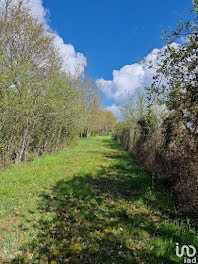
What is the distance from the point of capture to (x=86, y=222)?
3299 mm

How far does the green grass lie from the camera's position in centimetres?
243

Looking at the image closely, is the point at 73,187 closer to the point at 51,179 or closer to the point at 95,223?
the point at 51,179

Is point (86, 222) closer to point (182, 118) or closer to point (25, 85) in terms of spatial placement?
point (182, 118)

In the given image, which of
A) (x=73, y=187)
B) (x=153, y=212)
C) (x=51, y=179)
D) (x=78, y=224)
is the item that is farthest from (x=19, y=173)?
(x=153, y=212)

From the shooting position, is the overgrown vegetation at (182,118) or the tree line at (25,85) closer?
the overgrown vegetation at (182,118)

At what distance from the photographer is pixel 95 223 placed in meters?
3.29

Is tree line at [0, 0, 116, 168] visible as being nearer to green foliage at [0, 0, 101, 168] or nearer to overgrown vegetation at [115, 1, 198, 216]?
green foliage at [0, 0, 101, 168]

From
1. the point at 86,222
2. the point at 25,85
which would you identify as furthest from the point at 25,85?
the point at 86,222

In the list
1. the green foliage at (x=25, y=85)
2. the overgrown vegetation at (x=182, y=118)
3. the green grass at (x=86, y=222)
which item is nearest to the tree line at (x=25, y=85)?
the green foliage at (x=25, y=85)

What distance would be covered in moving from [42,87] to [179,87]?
266 inches

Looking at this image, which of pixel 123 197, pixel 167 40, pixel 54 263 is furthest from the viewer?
pixel 123 197

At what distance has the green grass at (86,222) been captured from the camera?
2426mm

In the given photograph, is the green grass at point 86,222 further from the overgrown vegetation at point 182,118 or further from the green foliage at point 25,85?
the green foliage at point 25,85

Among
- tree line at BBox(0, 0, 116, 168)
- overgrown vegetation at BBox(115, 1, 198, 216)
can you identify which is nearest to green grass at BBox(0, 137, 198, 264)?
overgrown vegetation at BBox(115, 1, 198, 216)
